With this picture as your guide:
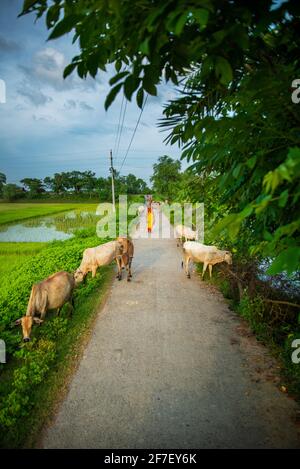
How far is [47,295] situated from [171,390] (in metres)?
3.33

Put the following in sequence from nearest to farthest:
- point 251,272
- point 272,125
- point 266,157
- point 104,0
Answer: point 104,0 → point 272,125 → point 266,157 → point 251,272

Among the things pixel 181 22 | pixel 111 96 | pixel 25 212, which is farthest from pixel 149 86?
pixel 25 212

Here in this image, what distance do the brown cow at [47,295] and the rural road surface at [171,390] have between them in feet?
3.61

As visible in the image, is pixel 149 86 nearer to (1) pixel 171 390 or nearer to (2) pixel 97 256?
(1) pixel 171 390

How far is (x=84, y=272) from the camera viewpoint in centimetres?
882

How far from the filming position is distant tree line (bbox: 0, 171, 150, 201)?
85.4m

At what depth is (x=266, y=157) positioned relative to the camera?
196 centimetres

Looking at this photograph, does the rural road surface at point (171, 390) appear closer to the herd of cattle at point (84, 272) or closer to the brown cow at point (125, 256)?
the herd of cattle at point (84, 272)

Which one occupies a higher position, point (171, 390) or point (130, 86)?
point (130, 86)

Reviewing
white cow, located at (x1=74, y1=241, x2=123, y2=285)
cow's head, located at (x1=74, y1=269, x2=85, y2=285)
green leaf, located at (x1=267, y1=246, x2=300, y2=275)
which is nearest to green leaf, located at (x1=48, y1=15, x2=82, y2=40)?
green leaf, located at (x1=267, y1=246, x2=300, y2=275)

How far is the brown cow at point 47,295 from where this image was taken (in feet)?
18.0
